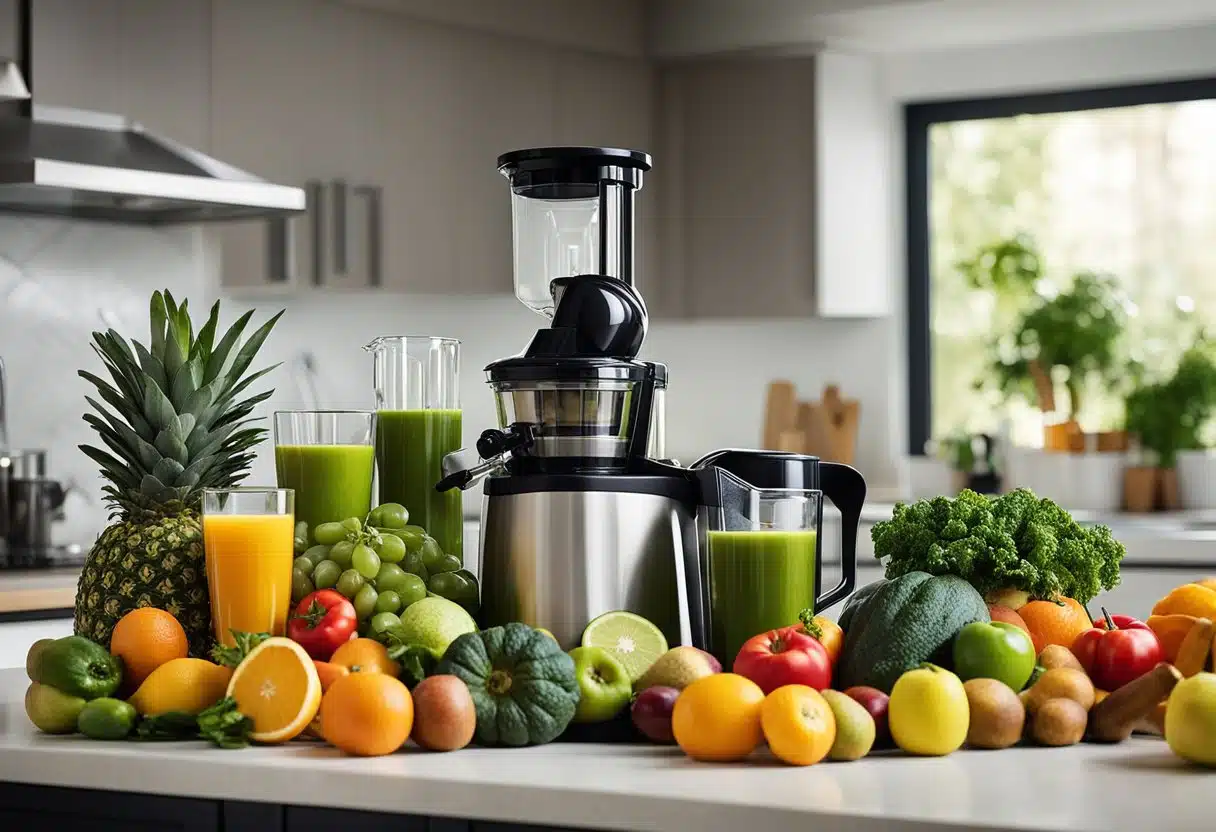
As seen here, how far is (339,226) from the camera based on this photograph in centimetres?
406

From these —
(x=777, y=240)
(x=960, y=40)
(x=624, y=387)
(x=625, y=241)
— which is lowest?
(x=624, y=387)

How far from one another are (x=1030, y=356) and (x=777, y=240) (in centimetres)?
82

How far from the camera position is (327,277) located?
13.2 ft

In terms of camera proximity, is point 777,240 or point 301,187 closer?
point 301,187

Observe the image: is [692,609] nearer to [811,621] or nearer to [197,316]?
[811,621]

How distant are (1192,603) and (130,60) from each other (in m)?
2.77

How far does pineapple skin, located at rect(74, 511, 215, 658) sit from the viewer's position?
1588mm

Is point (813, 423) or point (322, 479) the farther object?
point (813, 423)

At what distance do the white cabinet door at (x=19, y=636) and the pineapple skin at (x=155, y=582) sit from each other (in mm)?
1463

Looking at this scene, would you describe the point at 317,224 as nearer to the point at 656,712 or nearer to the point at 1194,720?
the point at 656,712

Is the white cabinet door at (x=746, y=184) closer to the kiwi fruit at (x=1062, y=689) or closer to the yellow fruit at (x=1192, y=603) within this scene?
the yellow fruit at (x=1192, y=603)

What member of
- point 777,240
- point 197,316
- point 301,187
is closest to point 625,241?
point 301,187

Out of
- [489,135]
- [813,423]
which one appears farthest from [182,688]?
[813,423]

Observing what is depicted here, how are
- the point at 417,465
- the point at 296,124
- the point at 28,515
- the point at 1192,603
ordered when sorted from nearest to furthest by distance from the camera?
the point at 1192,603, the point at 417,465, the point at 28,515, the point at 296,124
